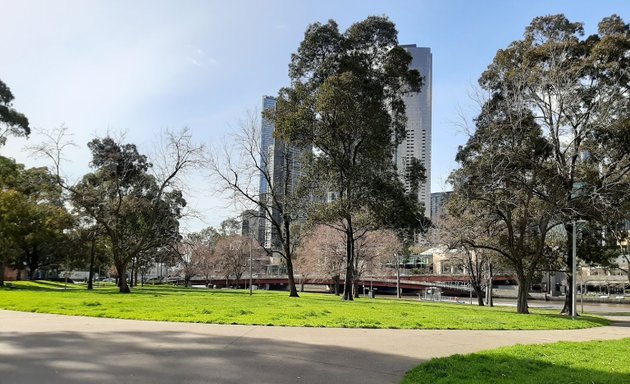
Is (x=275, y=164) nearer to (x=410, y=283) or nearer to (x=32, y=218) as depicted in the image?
(x=32, y=218)

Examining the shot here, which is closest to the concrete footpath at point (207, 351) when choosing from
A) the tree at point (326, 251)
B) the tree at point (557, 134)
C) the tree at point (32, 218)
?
the tree at point (557, 134)

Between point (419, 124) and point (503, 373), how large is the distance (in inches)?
1380

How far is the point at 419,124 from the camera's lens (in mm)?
42000

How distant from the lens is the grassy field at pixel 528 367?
7.79 meters

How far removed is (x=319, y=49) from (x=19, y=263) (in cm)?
4070

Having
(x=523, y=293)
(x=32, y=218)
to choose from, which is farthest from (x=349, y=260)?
(x=32, y=218)

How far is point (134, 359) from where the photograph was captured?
826 centimetres

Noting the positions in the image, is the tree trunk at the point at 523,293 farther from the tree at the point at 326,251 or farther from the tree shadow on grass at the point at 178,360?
the tree at the point at 326,251

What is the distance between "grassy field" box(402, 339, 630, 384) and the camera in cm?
779

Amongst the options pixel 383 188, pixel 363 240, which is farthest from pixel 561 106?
pixel 363 240

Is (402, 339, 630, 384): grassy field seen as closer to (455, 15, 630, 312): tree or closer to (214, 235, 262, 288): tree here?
(455, 15, 630, 312): tree

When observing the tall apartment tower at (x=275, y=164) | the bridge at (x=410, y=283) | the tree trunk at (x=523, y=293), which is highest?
the tall apartment tower at (x=275, y=164)

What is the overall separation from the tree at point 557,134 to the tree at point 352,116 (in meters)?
6.01

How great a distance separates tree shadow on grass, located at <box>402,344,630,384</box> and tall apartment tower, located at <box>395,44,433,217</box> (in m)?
26.7
